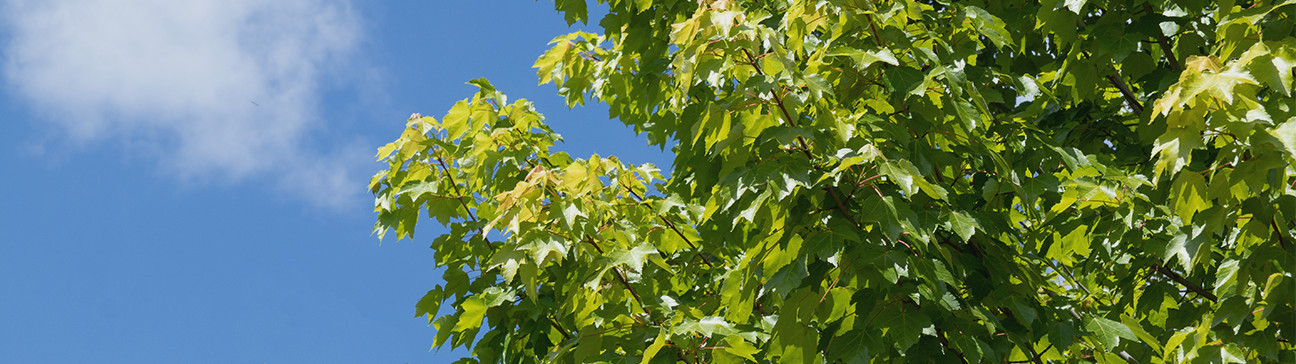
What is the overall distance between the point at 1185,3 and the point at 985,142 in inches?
54.6

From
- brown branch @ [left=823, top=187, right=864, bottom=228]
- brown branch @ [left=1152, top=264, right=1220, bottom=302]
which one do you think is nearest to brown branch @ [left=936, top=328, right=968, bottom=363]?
brown branch @ [left=823, top=187, right=864, bottom=228]

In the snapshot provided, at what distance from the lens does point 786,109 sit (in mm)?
3369

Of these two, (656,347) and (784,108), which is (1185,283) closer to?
(784,108)

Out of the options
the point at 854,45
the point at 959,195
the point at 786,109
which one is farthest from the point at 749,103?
the point at 959,195

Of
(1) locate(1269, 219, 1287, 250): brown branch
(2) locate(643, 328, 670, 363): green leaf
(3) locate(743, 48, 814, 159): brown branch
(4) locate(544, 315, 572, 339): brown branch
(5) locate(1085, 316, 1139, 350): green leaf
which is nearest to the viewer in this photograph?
(1) locate(1269, 219, 1287, 250): brown branch

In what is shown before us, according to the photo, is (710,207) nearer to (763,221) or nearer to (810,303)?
(763,221)

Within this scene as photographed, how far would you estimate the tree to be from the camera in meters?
3.20

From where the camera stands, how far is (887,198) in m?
3.26

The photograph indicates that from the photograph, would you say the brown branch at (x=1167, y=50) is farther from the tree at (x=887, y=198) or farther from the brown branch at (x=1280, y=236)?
the brown branch at (x=1280, y=236)

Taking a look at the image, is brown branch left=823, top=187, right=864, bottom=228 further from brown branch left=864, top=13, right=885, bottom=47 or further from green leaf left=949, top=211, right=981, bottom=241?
brown branch left=864, top=13, right=885, bottom=47

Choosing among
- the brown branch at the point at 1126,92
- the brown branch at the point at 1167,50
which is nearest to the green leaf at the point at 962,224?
the brown branch at the point at 1167,50

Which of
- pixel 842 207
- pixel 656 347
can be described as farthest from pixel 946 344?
pixel 656 347

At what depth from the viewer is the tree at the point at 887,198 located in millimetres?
3197

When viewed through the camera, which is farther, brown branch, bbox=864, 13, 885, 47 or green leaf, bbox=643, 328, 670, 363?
brown branch, bbox=864, 13, 885, 47
